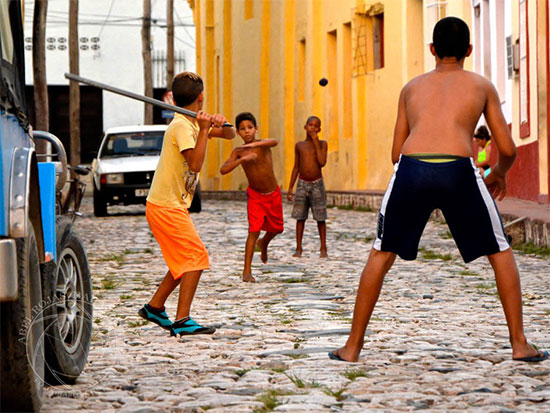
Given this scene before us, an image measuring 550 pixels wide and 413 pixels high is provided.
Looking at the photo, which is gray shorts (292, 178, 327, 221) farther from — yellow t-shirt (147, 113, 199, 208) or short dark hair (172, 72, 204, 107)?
yellow t-shirt (147, 113, 199, 208)

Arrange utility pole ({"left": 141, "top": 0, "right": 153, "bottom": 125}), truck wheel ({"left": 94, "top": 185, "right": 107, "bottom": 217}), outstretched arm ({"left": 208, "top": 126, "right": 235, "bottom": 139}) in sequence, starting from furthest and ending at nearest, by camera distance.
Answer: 1. utility pole ({"left": 141, "top": 0, "right": 153, "bottom": 125})
2. truck wheel ({"left": 94, "top": 185, "right": 107, "bottom": 217})
3. outstretched arm ({"left": 208, "top": 126, "right": 235, "bottom": 139})

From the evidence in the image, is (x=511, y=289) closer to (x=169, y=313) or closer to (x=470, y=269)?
(x=169, y=313)

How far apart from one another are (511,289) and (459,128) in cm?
78

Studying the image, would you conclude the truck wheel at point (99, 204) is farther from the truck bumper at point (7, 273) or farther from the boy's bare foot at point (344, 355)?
the truck bumper at point (7, 273)

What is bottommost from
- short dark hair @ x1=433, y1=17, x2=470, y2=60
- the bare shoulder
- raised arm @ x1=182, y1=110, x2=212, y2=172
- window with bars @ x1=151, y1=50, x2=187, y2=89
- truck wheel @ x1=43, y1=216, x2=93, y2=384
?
truck wheel @ x1=43, y1=216, x2=93, y2=384

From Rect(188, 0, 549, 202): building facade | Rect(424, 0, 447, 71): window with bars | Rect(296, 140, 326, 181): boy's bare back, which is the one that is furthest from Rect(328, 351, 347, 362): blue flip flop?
Rect(424, 0, 447, 71): window with bars

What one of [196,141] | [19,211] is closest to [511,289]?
[196,141]

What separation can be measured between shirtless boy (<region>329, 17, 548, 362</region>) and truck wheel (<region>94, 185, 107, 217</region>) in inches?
700

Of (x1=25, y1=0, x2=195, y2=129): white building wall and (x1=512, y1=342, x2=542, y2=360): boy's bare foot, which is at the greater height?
(x1=25, y1=0, x2=195, y2=129): white building wall

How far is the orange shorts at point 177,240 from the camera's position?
24.2ft

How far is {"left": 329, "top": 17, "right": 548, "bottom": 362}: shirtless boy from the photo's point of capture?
598 centimetres

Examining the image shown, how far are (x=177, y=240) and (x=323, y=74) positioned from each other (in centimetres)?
2551

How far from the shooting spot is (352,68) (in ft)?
99.6

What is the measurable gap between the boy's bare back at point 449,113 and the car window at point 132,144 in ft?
60.5
